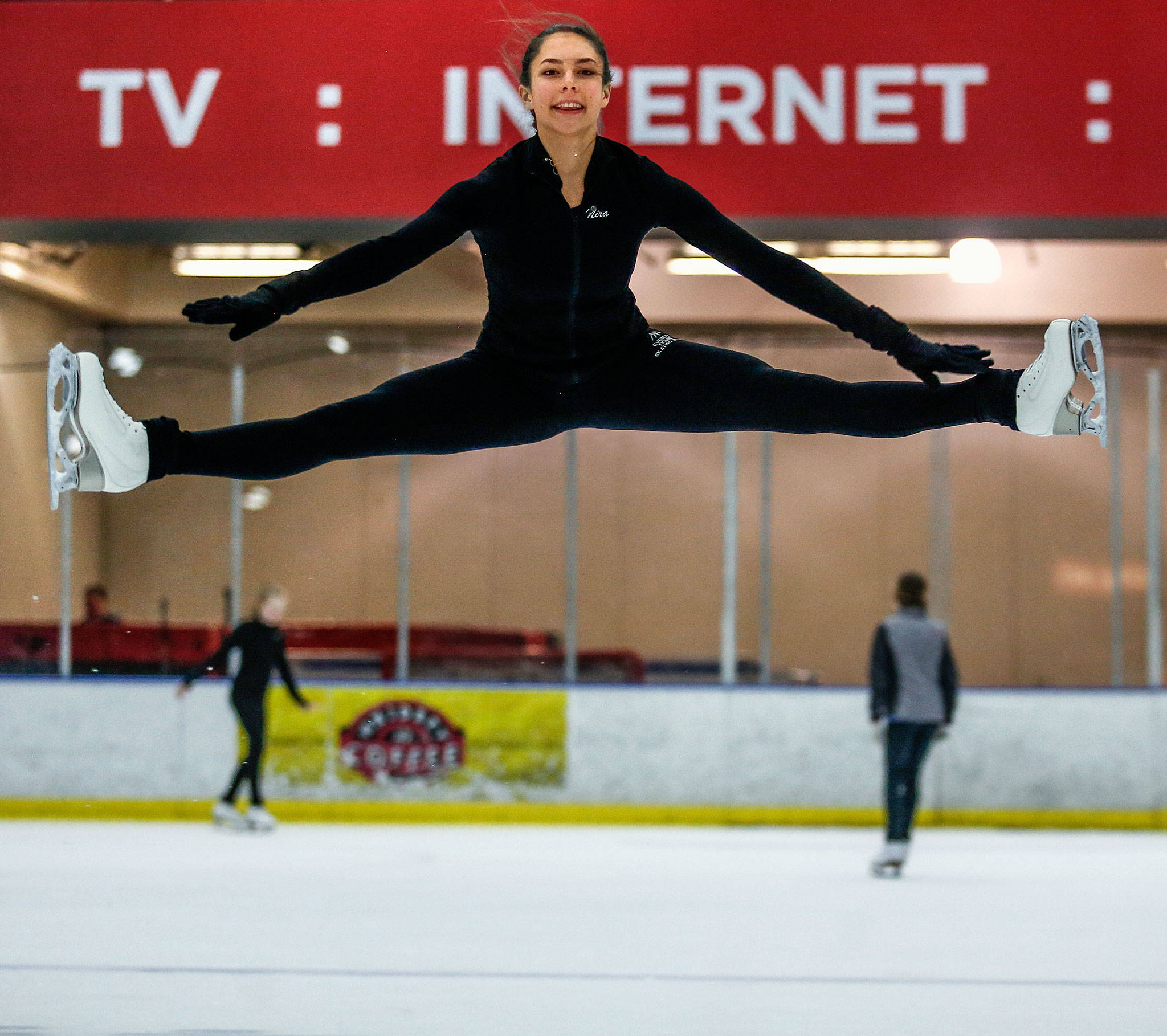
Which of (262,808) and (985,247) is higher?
→ (985,247)

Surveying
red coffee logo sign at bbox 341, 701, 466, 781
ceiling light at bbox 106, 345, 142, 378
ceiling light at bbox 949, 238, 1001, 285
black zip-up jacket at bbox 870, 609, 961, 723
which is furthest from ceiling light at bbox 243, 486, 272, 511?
black zip-up jacket at bbox 870, 609, 961, 723

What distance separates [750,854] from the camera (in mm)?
8828

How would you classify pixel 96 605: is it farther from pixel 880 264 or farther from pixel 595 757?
pixel 880 264

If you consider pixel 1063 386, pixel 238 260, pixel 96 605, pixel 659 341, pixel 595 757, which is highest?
pixel 238 260

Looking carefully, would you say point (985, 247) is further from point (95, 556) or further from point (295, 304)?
point (295, 304)

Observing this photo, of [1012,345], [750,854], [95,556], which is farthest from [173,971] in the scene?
[1012,345]

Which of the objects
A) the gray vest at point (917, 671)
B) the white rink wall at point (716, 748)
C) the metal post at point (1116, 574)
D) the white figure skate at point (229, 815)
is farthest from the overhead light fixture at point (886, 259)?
the white figure skate at point (229, 815)

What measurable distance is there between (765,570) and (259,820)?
5.01 metres

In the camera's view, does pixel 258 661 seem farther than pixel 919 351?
Yes

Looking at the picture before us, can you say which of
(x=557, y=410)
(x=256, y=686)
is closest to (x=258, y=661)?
(x=256, y=686)

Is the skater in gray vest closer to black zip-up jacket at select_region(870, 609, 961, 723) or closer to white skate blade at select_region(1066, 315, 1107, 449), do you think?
black zip-up jacket at select_region(870, 609, 961, 723)

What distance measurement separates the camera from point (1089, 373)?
2.89m

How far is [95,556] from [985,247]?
760 centimetres

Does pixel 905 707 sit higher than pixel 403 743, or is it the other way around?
pixel 905 707
